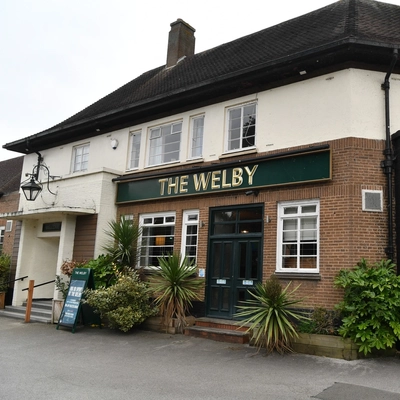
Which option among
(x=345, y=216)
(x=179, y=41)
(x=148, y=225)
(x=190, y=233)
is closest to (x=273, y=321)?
(x=345, y=216)

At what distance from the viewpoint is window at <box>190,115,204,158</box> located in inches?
518

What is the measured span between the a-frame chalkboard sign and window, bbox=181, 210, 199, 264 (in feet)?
8.79

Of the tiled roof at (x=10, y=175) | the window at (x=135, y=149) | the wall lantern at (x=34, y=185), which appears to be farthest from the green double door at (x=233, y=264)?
the tiled roof at (x=10, y=175)

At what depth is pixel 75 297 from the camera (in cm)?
1188

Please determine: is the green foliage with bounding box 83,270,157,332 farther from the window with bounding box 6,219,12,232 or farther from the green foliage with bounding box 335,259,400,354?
the window with bounding box 6,219,12,232

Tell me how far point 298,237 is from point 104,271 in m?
5.72

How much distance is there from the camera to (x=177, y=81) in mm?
14914

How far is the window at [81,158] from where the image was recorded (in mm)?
16359

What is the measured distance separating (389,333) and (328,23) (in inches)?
333

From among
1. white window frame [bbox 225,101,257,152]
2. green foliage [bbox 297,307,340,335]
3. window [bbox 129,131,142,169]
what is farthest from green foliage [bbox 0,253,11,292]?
green foliage [bbox 297,307,340,335]

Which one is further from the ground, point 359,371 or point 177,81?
point 177,81

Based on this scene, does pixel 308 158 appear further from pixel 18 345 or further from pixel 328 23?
pixel 18 345

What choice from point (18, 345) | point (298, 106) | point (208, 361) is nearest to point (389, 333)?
point (208, 361)

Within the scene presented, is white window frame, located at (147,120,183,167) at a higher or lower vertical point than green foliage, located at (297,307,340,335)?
higher
